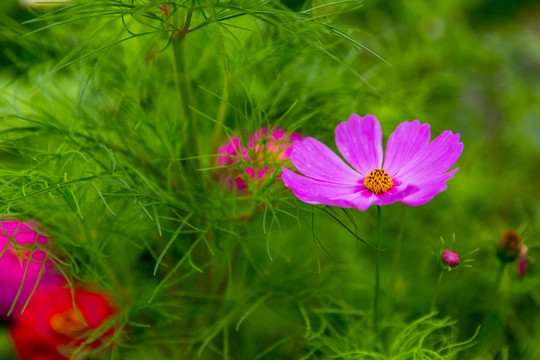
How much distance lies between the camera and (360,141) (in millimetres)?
471

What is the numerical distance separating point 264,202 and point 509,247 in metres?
0.22

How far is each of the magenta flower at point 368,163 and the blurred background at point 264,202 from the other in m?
0.03

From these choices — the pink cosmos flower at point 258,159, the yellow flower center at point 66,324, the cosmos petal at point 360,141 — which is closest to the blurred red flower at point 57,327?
the yellow flower center at point 66,324

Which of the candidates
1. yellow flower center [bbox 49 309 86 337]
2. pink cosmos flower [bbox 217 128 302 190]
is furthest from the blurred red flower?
pink cosmos flower [bbox 217 128 302 190]

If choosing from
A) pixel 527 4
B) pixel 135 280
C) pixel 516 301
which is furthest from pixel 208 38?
pixel 527 4

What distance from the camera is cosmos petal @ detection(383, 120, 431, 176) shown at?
438 millimetres

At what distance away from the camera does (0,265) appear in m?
0.72

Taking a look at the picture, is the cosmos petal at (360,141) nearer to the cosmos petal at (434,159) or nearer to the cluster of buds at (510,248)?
the cosmos petal at (434,159)

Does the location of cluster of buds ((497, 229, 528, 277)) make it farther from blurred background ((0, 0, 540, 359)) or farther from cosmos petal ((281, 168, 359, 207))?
cosmos petal ((281, 168, 359, 207))

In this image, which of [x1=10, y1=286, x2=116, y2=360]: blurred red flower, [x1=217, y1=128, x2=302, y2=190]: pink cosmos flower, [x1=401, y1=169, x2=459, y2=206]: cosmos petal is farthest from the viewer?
[x1=10, y1=286, x2=116, y2=360]: blurred red flower

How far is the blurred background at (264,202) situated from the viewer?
0.51m

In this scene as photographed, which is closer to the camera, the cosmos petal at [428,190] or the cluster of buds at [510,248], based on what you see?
the cosmos petal at [428,190]

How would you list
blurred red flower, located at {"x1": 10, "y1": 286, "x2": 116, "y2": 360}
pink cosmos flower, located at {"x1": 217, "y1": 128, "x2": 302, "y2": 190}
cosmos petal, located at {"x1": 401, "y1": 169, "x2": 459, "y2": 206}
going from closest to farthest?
cosmos petal, located at {"x1": 401, "y1": 169, "x2": 459, "y2": 206} < pink cosmos flower, located at {"x1": 217, "y1": 128, "x2": 302, "y2": 190} < blurred red flower, located at {"x1": 10, "y1": 286, "x2": 116, "y2": 360}

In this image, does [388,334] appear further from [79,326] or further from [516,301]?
[79,326]
